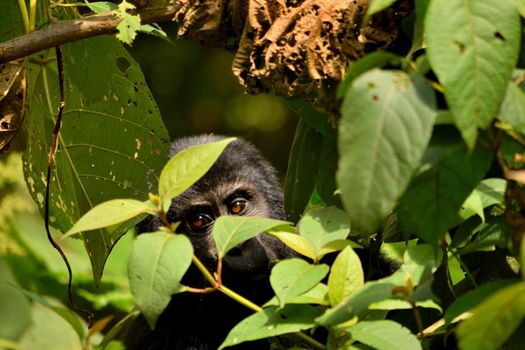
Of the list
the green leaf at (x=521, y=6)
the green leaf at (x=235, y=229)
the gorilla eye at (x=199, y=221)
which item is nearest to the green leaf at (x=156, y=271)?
the green leaf at (x=235, y=229)

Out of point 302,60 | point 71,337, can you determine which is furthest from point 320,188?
point 71,337

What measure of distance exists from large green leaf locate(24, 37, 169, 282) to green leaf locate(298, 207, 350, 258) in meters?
0.90

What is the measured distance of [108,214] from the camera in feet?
4.85

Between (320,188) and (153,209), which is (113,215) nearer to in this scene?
(153,209)

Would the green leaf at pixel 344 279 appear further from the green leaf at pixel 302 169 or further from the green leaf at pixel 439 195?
the green leaf at pixel 302 169

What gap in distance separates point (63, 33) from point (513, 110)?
1.24 metres

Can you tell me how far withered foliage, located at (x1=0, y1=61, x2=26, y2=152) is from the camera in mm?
2490

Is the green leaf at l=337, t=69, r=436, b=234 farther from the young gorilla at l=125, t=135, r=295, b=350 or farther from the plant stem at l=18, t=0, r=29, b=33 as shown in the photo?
the young gorilla at l=125, t=135, r=295, b=350

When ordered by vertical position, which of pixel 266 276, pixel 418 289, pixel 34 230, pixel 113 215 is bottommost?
pixel 34 230

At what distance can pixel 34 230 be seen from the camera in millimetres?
4848

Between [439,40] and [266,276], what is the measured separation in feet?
6.35

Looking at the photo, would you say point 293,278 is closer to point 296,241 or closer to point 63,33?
point 296,241

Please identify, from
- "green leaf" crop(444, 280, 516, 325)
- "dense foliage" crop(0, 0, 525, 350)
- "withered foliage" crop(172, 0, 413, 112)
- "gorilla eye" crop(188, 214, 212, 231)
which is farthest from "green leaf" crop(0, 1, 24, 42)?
"green leaf" crop(444, 280, 516, 325)

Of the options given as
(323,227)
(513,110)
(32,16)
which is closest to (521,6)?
(513,110)
